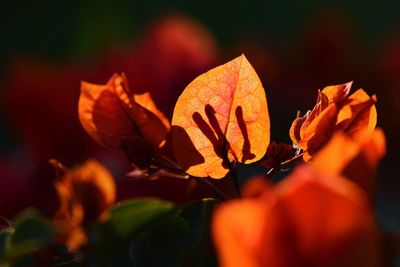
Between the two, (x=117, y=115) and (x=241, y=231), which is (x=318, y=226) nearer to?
(x=241, y=231)

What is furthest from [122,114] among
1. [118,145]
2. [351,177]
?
[351,177]

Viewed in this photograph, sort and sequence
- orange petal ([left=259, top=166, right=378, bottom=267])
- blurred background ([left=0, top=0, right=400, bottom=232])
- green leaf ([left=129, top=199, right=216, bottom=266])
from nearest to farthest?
orange petal ([left=259, top=166, right=378, bottom=267]) → green leaf ([left=129, top=199, right=216, bottom=266]) → blurred background ([left=0, top=0, right=400, bottom=232])

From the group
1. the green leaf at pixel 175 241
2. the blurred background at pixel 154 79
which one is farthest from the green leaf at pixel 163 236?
the blurred background at pixel 154 79

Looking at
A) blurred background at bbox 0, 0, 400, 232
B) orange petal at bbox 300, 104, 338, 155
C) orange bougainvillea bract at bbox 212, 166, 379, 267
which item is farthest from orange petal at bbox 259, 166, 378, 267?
blurred background at bbox 0, 0, 400, 232

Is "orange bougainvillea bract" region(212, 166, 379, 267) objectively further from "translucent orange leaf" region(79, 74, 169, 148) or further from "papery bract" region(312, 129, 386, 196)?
"translucent orange leaf" region(79, 74, 169, 148)

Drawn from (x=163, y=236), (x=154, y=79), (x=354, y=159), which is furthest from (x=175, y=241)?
(x=154, y=79)

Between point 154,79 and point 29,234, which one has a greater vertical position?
point 29,234

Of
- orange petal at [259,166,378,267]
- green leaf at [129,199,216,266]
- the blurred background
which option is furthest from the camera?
the blurred background

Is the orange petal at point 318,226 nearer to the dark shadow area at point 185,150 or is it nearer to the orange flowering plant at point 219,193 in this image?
the orange flowering plant at point 219,193
